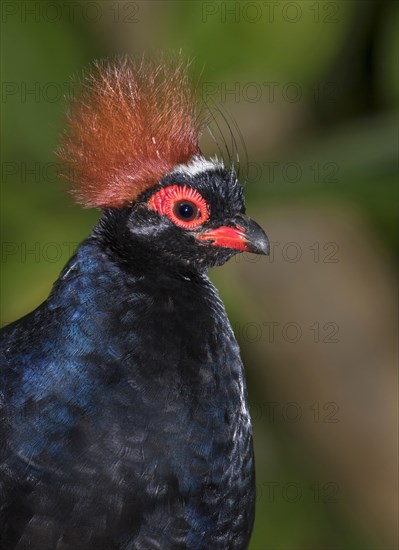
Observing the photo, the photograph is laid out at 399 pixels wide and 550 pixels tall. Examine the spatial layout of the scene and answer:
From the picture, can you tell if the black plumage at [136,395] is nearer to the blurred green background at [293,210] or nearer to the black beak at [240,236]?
the black beak at [240,236]

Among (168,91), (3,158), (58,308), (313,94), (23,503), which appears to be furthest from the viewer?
(313,94)

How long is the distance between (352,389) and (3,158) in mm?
1390

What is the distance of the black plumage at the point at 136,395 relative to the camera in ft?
5.56

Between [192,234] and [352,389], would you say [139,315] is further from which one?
[352,389]

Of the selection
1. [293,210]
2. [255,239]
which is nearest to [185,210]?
[255,239]

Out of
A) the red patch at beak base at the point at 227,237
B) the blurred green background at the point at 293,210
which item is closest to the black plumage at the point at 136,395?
the red patch at beak base at the point at 227,237

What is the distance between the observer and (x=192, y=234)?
1901 millimetres

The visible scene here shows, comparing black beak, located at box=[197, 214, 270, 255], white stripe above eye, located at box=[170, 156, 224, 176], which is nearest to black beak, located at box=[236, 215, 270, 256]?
black beak, located at box=[197, 214, 270, 255]

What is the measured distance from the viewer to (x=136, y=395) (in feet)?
5.74

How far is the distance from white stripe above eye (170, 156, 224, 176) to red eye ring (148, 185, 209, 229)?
3 centimetres

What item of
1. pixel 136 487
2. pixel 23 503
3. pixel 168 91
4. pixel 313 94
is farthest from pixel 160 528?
pixel 313 94

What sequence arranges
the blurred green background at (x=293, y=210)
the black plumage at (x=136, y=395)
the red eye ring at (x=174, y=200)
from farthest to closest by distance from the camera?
the blurred green background at (x=293, y=210) → the red eye ring at (x=174, y=200) → the black plumage at (x=136, y=395)

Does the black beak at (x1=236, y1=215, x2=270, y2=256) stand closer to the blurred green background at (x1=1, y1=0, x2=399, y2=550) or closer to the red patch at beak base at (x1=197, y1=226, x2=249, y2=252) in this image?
the red patch at beak base at (x1=197, y1=226, x2=249, y2=252)

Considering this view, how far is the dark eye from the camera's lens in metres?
1.88
